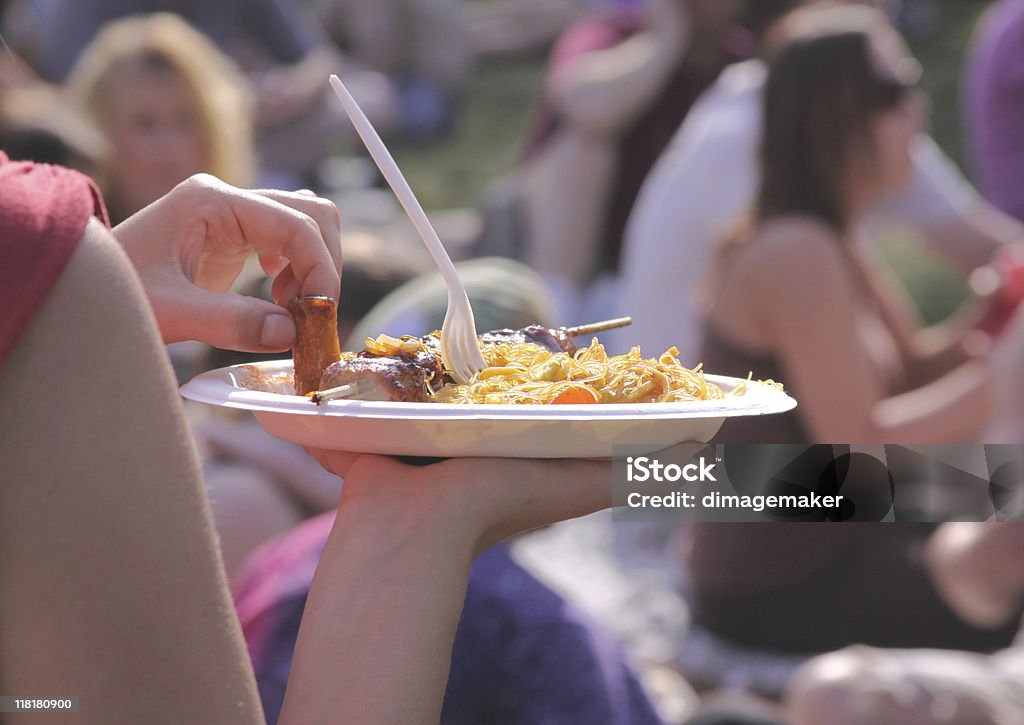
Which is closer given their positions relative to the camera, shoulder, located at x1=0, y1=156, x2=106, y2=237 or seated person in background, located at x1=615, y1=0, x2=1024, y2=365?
shoulder, located at x1=0, y1=156, x2=106, y2=237

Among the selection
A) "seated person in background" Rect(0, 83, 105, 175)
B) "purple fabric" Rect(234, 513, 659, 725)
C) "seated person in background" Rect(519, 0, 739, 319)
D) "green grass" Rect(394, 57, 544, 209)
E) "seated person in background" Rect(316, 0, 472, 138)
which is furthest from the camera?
"seated person in background" Rect(316, 0, 472, 138)

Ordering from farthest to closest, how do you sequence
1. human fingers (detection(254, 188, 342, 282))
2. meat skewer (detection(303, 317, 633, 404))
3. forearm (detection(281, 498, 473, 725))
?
human fingers (detection(254, 188, 342, 282)) → meat skewer (detection(303, 317, 633, 404)) → forearm (detection(281, 498, 473, 725))

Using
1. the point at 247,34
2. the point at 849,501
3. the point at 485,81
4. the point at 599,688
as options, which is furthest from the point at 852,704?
the point at 485,81

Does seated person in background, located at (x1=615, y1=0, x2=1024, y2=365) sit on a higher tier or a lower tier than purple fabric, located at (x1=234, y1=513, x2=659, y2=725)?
higher

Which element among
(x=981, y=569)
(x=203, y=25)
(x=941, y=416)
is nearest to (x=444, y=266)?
(x=981, y=569)

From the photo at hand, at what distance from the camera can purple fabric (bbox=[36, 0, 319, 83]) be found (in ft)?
19.4

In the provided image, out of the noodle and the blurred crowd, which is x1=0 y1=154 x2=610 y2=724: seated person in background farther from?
the blurred crowd

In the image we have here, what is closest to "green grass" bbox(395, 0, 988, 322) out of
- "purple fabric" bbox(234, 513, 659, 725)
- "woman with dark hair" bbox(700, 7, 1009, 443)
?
"woman with dark hair" bbox(700, 7, 1009, 443)

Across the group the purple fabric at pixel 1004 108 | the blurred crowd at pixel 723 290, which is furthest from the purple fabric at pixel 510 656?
the purple fabric at pixel 1004 108

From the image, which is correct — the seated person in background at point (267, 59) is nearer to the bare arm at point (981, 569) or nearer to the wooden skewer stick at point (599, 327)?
the bare arm at point (981, 569)

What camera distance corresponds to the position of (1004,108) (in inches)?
168

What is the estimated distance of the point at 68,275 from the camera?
833 millimetres

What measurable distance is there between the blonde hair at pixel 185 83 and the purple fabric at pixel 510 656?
3.00 meters

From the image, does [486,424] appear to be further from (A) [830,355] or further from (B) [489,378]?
(A) [830,355]
